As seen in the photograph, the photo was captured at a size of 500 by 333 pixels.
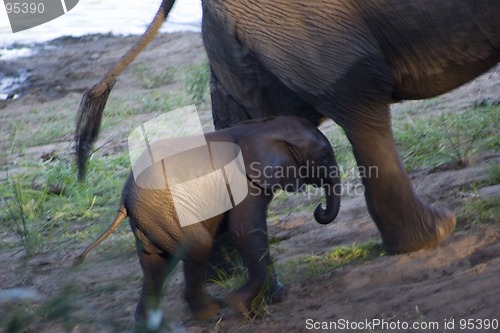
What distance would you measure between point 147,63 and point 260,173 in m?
6.27

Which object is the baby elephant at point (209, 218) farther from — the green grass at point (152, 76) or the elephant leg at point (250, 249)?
the green grass at point (152, 76)

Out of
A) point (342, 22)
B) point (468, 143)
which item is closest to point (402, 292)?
point (342, 22)

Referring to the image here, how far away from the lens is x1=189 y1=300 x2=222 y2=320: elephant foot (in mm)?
4180

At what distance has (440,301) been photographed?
380 cm

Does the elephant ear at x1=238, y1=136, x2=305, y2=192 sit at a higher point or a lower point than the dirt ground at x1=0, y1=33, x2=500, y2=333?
higher

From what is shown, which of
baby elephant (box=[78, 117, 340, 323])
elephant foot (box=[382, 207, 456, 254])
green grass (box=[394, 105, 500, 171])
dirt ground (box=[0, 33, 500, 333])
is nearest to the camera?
dirt ground (box=[0, 33, 500, 333])

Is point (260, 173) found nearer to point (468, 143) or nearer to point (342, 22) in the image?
point (342, 22)

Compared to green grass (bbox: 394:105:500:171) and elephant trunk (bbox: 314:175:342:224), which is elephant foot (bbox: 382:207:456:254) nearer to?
elephant trunk (bbox: 314:175:342:224)

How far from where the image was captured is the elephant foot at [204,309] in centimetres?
418

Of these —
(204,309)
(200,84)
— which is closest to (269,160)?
(204,309)

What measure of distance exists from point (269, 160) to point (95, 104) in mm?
1057

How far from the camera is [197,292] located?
4145mm

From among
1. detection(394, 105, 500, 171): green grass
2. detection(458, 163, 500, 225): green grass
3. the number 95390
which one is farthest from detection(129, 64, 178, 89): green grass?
detection(458, 163, 500, 225): green grass

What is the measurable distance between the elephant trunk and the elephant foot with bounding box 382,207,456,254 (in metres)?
0.35
